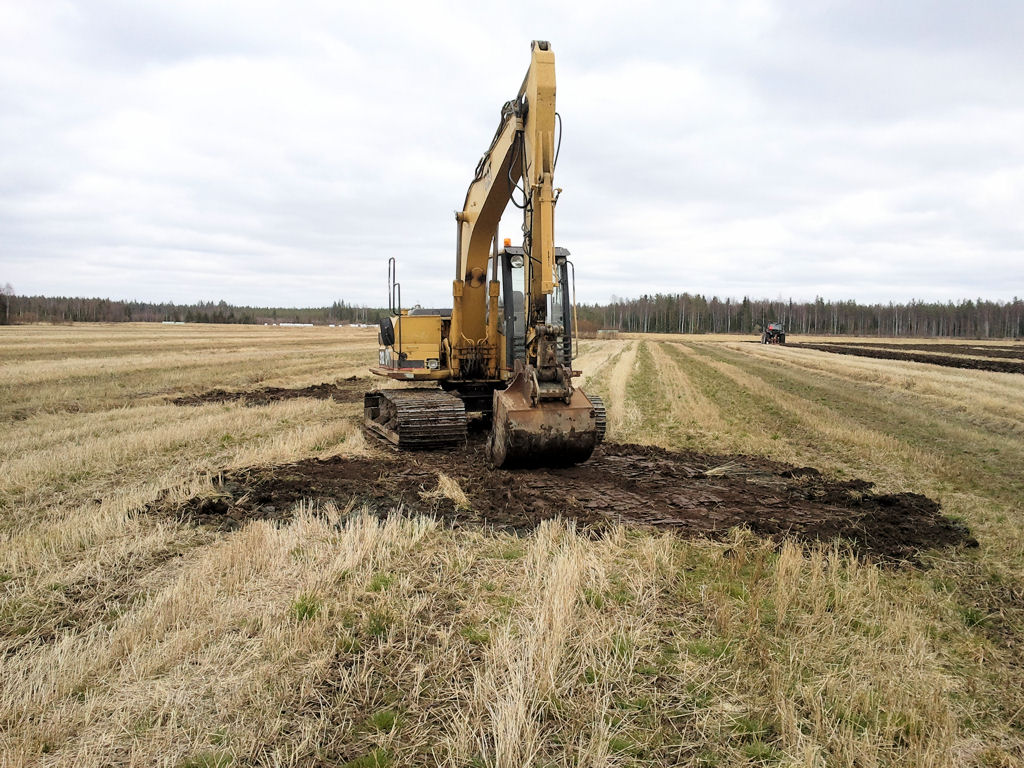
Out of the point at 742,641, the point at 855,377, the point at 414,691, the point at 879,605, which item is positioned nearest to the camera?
the point at 414,691

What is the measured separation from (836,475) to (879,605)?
5080 mm

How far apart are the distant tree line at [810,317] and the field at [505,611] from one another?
107689mm

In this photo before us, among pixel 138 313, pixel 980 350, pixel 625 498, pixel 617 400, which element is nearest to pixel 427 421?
pixel 625 498

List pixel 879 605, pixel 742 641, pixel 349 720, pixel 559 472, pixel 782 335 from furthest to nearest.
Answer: pixel 782 335, pixel 559 472, pixel 879 605, pixel 742 641, pixel 349 720

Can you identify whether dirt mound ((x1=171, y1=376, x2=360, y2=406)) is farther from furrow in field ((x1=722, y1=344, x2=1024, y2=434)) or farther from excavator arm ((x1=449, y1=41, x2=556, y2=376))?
furrow in field ((x1=722, y1=344, x2=1024, y2=434))

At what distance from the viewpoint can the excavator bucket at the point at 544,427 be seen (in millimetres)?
8320

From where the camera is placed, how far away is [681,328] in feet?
435

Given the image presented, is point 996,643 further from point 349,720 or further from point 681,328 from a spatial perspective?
point 681,328

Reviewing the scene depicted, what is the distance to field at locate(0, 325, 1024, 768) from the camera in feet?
10.6

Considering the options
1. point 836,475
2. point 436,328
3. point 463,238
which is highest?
point 463,238

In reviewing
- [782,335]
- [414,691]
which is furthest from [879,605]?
[782,335]

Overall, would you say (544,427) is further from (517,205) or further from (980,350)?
(980,350)

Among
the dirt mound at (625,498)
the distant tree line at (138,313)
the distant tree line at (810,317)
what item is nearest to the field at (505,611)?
the dirt mound at (625,498)

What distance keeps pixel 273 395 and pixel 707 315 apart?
4927 inches
